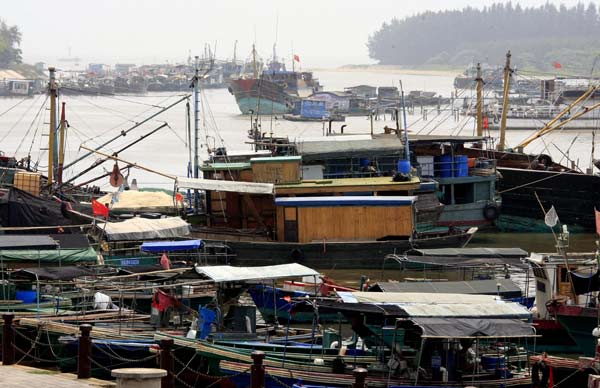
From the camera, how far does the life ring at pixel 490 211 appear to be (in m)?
43.9

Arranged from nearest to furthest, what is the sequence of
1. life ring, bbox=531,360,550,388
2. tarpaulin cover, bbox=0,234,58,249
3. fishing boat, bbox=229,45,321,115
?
life ring, bbox=531,360,550,388 → tarpaulin cover, bbox=0,234,58,249 → fishing boat, bbox=229,45,321,115

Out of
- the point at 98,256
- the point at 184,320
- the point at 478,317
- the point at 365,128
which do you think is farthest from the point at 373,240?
the point at 365,128

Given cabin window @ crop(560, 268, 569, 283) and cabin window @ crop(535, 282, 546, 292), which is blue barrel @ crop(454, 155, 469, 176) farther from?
cabin window @ crop(560, 268, 569, 283)

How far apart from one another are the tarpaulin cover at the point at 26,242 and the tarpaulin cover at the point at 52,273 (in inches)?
66.4

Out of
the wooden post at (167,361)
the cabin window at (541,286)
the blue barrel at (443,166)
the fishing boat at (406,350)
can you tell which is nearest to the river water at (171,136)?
the blue barrel at (443,166)

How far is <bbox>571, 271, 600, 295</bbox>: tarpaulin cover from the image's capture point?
24984 millimetres

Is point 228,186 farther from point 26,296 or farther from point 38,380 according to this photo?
point 38,380

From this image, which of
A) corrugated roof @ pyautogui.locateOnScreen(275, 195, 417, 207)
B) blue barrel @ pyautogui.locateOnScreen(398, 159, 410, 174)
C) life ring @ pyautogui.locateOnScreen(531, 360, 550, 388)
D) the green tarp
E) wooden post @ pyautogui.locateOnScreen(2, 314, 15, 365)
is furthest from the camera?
blue barrel @ pyautogui.locateOnScreen(398, 159, 410, 174)

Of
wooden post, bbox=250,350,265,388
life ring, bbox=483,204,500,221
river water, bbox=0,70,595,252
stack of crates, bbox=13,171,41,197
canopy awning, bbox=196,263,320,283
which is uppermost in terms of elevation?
canopy awning, bbox=196,263,320,283

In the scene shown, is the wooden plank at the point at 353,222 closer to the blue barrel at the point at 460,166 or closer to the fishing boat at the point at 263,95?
the blue barrel at the point at 460,166

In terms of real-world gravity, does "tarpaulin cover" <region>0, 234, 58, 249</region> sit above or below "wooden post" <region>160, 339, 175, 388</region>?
above

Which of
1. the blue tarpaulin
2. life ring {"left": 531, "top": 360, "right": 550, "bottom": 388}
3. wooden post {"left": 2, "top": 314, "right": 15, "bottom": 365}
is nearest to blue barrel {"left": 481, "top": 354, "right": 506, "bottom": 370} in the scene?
life ring {"left": 531, "top": 360, "right": 550, "bottom": 388}

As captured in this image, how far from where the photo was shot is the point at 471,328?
19.9 m

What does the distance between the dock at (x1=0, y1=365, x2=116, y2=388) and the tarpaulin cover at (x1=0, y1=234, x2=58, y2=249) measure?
7.48 m
